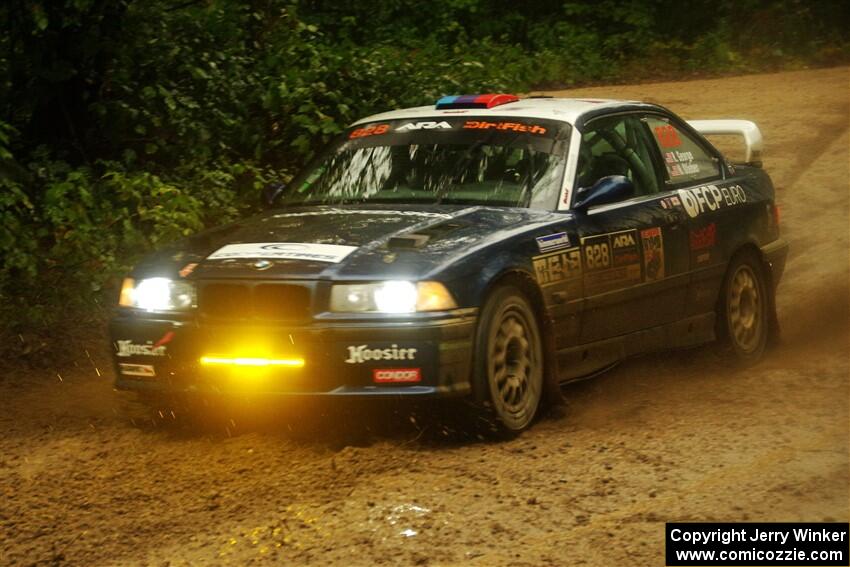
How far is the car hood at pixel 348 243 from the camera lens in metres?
6.35

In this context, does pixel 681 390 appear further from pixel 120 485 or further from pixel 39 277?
pixel 39 277

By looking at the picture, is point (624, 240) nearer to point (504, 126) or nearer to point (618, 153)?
point (618, 153)

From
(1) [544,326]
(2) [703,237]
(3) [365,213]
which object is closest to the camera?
(1) [544,326]

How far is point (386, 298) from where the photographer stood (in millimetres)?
6270

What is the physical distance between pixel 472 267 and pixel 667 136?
2563 mm

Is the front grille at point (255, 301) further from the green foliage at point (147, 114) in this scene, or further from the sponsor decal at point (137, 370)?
the green foliage at point (147, 114)

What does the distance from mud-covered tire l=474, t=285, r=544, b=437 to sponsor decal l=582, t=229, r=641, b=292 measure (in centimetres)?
57

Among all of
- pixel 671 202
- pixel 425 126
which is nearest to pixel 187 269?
pixel 425 126

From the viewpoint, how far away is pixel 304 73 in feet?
40.2

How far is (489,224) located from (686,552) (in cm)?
251

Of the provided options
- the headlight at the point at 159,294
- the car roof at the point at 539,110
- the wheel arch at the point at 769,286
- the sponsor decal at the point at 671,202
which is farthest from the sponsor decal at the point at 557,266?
the wheel arch at the point at 769,286

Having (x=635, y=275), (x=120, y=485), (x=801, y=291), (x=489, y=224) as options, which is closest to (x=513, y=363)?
(x=489, y=224)

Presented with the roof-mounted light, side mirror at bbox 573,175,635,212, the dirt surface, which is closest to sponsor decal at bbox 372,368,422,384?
the dirt surface

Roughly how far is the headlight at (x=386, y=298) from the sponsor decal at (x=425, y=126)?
1782mm
